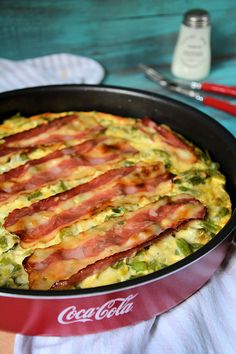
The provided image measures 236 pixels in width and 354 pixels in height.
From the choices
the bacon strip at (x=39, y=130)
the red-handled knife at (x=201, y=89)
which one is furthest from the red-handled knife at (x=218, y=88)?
the bacon strip at (x=39, y=130)

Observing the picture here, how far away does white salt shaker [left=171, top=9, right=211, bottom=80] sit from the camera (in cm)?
227

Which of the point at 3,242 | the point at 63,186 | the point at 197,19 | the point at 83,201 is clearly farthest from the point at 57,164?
the point at 197,19

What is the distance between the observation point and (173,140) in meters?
1.82

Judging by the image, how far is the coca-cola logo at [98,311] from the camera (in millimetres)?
1188

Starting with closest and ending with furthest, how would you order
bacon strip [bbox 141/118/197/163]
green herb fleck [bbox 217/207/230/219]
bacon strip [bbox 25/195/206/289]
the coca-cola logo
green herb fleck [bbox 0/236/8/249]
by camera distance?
the coca-cola logo
bacon strip [bbox 25/195/206/289]
green herb fleck [bbox 0/236/8/249]
green herb fleck [bbox 217/207/230/219]
bacon strip [bbox 141/118/197/163]

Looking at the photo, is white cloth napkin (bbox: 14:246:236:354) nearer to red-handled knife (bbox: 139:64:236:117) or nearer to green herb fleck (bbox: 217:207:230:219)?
green herb fleck (bbox: 217:207:230:219)

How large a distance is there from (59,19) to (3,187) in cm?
118

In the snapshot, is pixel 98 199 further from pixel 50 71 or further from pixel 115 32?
pixel 115 32

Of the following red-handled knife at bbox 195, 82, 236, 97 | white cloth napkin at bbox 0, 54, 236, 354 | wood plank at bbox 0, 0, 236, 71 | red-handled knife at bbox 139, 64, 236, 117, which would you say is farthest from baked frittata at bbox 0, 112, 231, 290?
wood plank at bbox 0, 0, 236, 71

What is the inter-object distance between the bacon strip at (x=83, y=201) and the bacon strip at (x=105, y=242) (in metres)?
0.09

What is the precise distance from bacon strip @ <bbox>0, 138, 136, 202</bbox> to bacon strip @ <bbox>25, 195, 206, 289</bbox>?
0.29 meters

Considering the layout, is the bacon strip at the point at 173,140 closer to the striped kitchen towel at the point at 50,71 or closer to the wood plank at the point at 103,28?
the striped kitchen towel at the point at 50,71

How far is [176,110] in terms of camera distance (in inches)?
72.8

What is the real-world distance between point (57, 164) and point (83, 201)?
0.68ft
